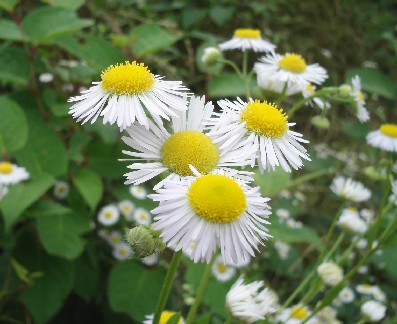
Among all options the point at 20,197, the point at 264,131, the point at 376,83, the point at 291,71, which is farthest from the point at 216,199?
the point at 376,83

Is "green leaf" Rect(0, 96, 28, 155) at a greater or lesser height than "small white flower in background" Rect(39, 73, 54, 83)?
lesser

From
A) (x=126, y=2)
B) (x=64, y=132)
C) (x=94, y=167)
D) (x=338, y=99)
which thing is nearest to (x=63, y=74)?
(x=64, y=132)

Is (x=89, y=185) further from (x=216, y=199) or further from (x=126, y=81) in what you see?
(x=216, y=199)

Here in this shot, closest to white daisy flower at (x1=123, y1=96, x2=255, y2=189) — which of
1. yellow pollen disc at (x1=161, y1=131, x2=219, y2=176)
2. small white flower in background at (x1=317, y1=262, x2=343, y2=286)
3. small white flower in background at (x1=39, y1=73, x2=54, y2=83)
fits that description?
yellow pollen disc at (x1=161, y1=131, x2=219, y2=176)

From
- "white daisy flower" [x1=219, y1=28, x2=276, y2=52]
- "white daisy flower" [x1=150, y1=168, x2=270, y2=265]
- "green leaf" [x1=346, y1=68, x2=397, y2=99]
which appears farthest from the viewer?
"green leaf" [x1=346, y1=68, x2=397, y2=99]

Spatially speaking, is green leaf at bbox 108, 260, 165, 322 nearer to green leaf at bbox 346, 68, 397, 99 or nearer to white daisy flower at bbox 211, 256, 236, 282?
white daisy flower at bbox 211, 256, 236, 282

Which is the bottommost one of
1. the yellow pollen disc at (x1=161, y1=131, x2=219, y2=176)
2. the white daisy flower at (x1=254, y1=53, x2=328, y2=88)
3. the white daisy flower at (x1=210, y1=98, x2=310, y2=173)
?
the yellow pollen disc at (x1=161, y1=131, x2=219, y2=176)
